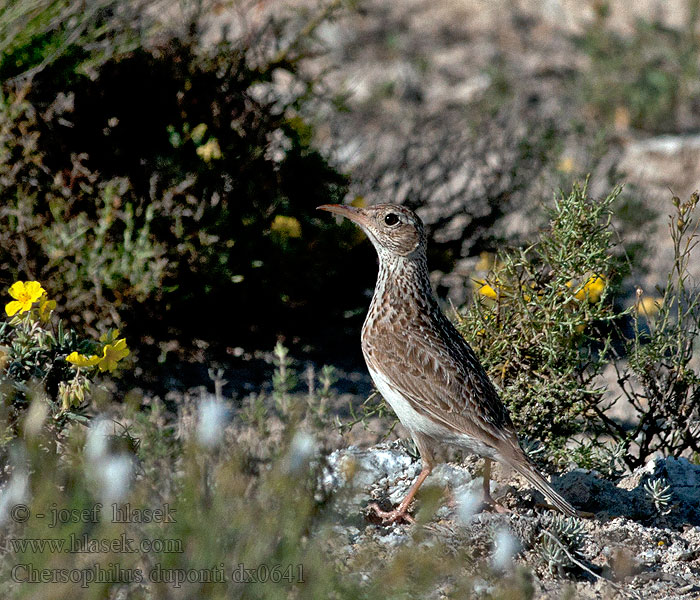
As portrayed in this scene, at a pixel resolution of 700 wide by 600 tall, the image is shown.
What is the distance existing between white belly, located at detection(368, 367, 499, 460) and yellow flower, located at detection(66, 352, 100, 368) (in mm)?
1157

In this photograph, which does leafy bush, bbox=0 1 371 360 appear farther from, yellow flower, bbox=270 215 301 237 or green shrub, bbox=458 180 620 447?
green shrub, bbox=458 180 620 447

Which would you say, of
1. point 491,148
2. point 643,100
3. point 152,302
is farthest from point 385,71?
point 152,302

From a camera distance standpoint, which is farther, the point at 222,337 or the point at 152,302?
the point at 222,337

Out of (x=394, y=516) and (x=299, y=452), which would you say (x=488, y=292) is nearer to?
(x=394, y=516)

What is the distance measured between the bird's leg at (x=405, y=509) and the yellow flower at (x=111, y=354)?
1.22 m

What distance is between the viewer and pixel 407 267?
4.65 metres

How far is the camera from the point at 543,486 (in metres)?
3.93

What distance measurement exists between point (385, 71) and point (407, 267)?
568cm

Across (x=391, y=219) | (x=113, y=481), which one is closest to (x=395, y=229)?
(x=391, y=219)

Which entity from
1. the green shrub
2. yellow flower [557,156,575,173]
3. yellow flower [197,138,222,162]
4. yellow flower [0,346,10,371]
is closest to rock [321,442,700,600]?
the green shrub

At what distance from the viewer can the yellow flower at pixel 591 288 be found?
440 cm

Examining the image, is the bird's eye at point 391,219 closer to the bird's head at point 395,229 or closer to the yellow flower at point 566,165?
the bird's head at point 395,229

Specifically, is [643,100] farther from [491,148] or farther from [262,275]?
[262,275]

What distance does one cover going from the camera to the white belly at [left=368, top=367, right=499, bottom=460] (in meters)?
4.10
